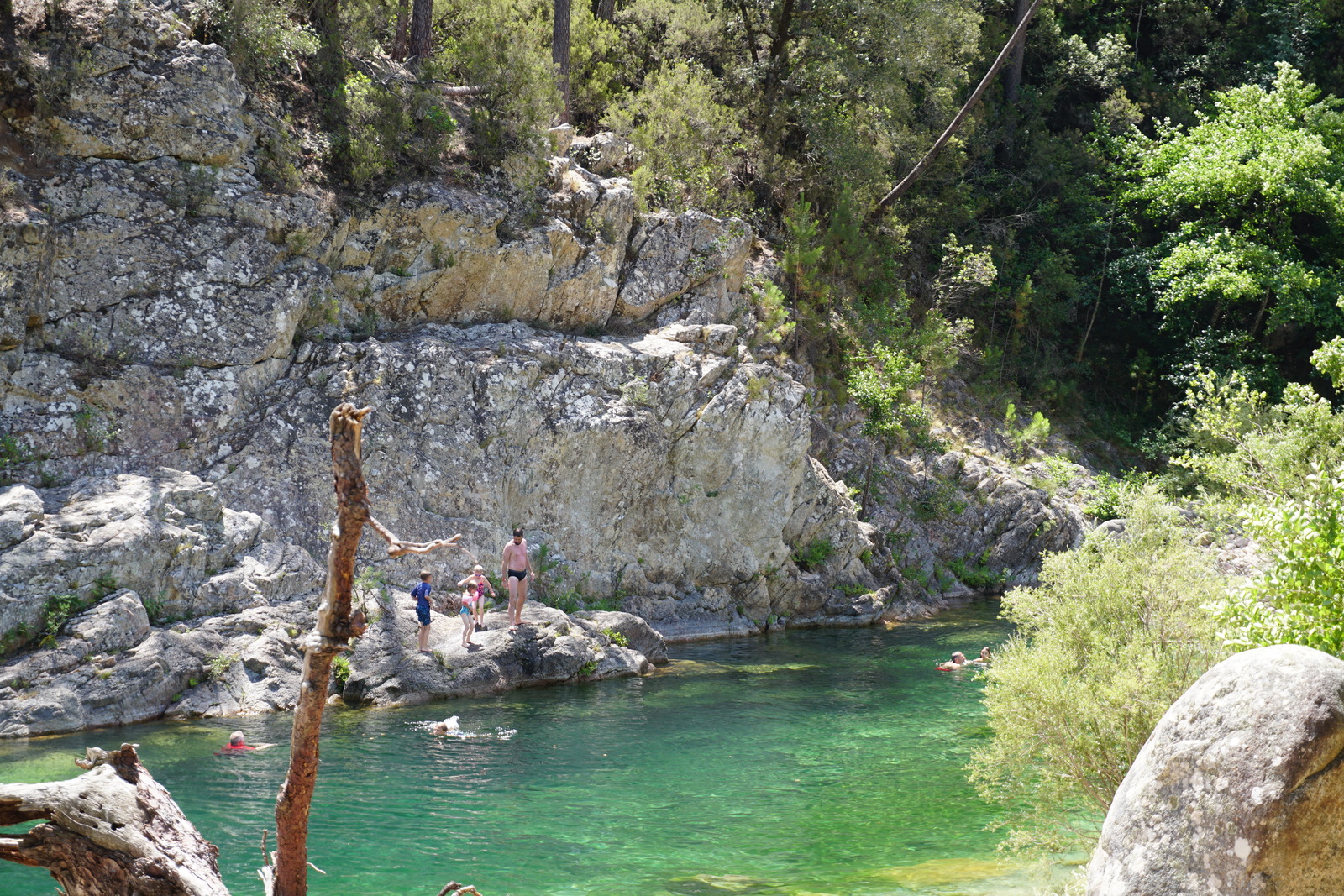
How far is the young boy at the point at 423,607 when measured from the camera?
19594 mm

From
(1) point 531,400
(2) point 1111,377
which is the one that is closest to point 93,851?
(1) point 531,400

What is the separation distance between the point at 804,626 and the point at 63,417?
18.3 m

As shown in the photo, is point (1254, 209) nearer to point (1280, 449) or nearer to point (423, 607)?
point (1280, 449)

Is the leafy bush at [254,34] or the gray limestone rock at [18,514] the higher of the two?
the leafy bush at [254,34]

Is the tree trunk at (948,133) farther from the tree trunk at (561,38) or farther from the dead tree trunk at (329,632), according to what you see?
the dead tree trunk at (329,632)

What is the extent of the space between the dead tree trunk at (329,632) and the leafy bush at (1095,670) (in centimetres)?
793

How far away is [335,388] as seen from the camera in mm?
22938

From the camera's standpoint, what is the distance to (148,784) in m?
6.09

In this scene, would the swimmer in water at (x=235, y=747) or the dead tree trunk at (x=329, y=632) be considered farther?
the swimmer in water at (x=235, y=747)

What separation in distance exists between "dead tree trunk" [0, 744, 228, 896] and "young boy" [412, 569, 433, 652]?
13.6 metres

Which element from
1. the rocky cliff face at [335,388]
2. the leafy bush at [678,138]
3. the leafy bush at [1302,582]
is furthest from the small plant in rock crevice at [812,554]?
the leafy bush at [1302,582]

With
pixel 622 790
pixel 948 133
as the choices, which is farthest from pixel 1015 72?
pixel 622 790

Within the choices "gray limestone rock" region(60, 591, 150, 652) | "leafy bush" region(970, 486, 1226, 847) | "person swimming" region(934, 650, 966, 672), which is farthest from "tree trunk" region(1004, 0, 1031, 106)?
"gray limestone rock" region(60, 591, 150, 652)

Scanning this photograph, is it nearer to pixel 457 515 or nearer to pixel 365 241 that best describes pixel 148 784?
pixel 457 515
